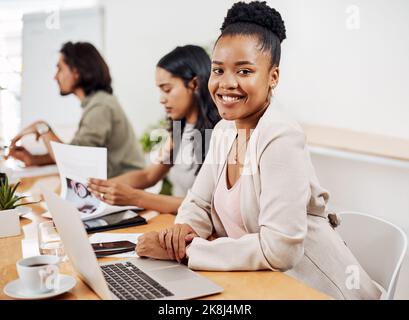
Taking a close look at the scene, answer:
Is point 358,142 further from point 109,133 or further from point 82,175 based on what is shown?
point 82,175

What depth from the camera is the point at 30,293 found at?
3.80 ft

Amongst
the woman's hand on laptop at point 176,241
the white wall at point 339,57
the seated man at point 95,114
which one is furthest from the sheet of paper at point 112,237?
the seated man at point 95,114

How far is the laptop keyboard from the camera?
1153 millimetres

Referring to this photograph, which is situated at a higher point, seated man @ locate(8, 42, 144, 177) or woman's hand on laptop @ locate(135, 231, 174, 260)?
seated man @ locate(8, 42, 144, 177)

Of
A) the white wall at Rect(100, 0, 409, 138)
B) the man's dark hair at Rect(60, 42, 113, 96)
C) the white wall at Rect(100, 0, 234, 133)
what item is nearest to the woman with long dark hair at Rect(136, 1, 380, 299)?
the white wall at Rect(100, 0, 409, 138)

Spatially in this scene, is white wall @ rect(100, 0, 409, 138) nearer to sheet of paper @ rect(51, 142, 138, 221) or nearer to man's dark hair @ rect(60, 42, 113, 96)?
man's dark hair @ rect(60, 42, 113, 96)

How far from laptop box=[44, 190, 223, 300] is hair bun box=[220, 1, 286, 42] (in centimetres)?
60

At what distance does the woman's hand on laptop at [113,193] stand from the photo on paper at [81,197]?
2cm

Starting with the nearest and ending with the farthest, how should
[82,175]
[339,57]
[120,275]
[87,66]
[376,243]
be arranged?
1. [120,275]
2. [376,243]
3. [82,175]
4. [339,57]
5. [87,66]

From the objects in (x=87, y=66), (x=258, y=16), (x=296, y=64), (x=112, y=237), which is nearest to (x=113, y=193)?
(x=112, y=237)

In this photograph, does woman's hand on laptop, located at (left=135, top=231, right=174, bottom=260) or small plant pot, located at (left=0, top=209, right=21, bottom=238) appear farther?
small plant pot, located at (left=0, top=209, right=21, bottom=238)

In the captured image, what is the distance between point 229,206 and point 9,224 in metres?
0.67

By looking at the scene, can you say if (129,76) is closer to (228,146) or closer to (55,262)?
(228,146)
